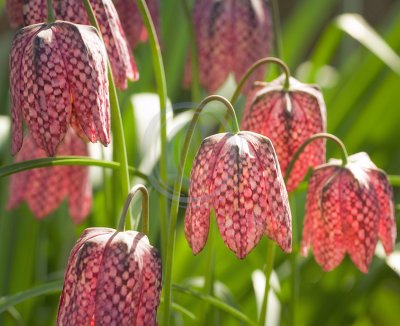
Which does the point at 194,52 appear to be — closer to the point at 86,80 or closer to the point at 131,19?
the point at 131,19

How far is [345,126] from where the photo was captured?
2795mm

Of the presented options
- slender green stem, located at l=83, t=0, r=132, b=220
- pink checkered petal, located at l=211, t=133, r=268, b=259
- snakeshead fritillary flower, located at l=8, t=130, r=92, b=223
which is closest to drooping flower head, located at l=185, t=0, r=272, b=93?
snakeshead fritillary flower, located at l=8, t=130, r=92, b=223

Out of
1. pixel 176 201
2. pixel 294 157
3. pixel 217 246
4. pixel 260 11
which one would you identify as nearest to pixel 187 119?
pixel 260 11

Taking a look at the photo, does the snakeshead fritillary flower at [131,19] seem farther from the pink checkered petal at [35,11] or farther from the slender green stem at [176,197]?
the slender green stem at [176,197]

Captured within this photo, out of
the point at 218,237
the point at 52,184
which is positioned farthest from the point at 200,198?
the point at 218,237

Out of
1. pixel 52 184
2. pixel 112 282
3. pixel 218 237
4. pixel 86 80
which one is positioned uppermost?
pixel 86 80

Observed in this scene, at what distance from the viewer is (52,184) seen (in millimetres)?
2162

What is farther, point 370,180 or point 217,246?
point 217,246

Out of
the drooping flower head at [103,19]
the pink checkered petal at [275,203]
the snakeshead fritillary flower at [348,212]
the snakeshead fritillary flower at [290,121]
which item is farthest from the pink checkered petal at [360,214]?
the drooping flower head at [103,19]

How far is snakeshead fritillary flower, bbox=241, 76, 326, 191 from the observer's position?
1.77 m

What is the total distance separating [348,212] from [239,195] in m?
0.31

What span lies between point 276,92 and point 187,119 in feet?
1.69

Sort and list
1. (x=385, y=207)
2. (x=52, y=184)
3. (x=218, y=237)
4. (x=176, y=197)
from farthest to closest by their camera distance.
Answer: (x=218, y=237), (x=52, y=184), (x=385, y=207), (x=176, y=197)

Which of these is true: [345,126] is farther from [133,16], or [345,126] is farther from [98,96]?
[98,96]
